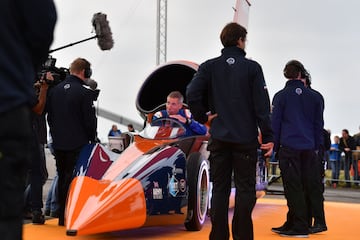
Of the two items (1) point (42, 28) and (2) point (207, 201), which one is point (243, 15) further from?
(1) point (42, 28)

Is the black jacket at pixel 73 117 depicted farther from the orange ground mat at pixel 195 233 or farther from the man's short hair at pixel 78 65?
the orange ground mat at pixel 195 233

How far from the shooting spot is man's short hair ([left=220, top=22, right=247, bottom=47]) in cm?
424

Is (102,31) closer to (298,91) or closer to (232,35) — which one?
(298,91)

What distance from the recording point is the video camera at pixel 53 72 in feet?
18.8

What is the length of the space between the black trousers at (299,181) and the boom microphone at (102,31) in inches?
118

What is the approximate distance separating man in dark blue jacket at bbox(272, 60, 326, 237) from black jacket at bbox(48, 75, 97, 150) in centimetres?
189

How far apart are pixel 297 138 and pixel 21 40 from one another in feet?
13.5

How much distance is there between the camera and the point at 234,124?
4059mm

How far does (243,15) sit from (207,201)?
4.99 m

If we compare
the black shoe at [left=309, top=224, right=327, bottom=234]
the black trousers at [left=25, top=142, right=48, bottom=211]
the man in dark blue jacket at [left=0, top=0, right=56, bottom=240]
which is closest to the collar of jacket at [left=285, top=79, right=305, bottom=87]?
the black shoe at [left=309, top=224, right=327, bottom=234]

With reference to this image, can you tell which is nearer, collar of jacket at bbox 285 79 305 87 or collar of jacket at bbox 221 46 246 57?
collar of jacket at bbox 221 46 246 57

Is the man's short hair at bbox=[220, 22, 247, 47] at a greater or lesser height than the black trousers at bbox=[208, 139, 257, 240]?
greater

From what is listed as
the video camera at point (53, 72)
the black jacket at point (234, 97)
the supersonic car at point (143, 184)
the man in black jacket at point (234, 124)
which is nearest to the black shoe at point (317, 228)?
the supersonic car at point (143, 184)

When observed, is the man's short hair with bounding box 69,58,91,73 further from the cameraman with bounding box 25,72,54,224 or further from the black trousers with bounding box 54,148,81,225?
the black trousers with bounding box 54,148,81,225
